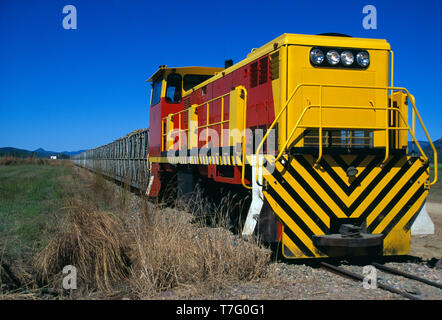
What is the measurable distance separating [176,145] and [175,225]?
4680 millimetres

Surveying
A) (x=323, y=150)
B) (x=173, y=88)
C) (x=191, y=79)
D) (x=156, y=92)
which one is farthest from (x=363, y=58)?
(x=156, y=92)

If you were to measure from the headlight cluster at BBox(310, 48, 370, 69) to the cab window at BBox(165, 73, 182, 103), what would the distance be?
17.1 ft

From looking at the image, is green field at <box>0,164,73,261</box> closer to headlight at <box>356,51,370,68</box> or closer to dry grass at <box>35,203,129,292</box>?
dry grass at <box>35,203,129,292</box>

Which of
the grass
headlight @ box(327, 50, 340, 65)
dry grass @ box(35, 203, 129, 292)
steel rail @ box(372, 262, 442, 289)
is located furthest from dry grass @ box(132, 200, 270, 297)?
headlight @ box(327, 50, 340, 65)

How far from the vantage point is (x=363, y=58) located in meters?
6.08

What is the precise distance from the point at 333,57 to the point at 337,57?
0.06 m

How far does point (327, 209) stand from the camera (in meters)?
5.32

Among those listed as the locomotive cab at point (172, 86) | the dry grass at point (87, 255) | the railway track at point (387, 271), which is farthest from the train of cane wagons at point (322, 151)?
the locomotive cab at point (172, 86)

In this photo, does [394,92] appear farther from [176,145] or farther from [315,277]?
[176,145]

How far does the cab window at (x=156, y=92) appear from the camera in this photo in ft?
35.7

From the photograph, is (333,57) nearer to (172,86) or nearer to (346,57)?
(346,57)

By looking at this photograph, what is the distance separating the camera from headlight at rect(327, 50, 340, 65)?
5.98m

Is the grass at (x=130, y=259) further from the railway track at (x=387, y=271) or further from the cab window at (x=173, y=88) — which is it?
the cab window at (x=173, y=88)

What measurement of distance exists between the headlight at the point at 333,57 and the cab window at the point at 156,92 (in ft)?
18.5
